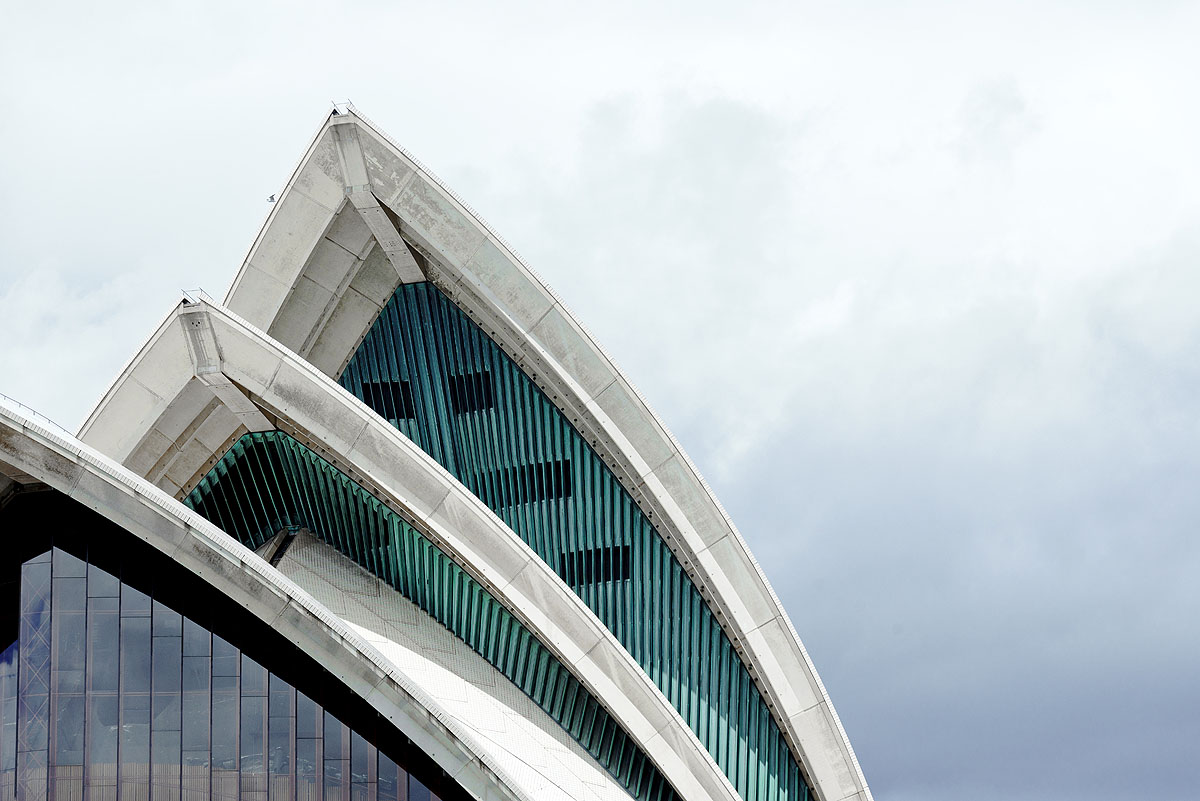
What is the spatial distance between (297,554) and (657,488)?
798 cm

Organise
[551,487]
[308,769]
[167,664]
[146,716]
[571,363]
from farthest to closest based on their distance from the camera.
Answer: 1. [551,487]
2. [571,363]
3. [167,664]
4. [308,769]
5. [146,716]

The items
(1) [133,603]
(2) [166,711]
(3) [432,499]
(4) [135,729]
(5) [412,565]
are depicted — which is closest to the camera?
(4) [135,729]

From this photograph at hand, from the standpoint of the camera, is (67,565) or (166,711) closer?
(166,711)

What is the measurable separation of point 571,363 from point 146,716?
11.3 metres

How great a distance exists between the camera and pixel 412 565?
85.7 feet

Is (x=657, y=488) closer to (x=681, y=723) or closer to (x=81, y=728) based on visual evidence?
(x=681, y=723)

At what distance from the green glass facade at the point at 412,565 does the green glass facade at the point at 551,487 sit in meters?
2.35

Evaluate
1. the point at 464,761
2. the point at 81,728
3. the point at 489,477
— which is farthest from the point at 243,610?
the point at 489,477

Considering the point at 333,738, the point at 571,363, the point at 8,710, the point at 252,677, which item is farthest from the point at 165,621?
the point at 571,363

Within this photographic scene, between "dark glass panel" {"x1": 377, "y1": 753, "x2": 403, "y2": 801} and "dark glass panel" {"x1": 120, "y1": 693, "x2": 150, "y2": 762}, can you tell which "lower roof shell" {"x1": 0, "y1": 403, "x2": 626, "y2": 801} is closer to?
"dark glass panel" {"x1": 377, "y1": 753, "x2": 403, "y2": 801}

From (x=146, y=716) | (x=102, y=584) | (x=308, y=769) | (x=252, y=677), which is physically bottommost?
(x=308, y=769)

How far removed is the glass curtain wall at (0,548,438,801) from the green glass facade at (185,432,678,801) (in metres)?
4.63

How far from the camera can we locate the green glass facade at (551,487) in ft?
90.2

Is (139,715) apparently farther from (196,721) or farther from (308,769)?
(308,769)
